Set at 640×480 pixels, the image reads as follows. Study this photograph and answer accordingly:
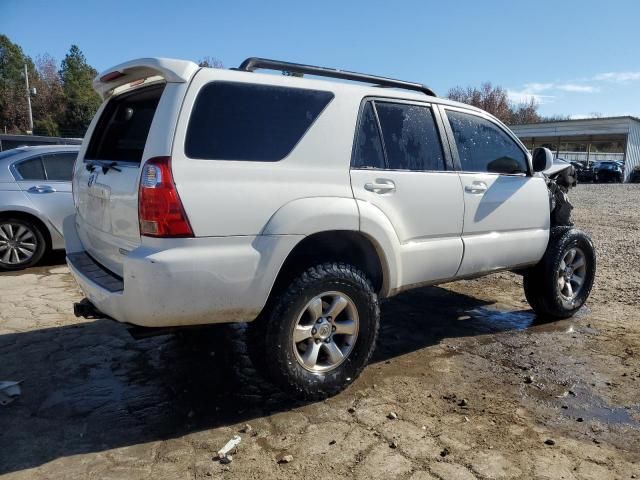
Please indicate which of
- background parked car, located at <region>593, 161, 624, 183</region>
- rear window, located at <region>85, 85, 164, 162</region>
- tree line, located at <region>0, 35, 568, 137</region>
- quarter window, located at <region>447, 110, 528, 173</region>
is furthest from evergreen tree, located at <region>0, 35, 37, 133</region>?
quarter window, located at <region>447, 110, 528, 173</region>

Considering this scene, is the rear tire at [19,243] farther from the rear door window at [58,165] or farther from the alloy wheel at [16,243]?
the rear door window at [58,165]

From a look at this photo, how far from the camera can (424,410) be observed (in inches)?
128

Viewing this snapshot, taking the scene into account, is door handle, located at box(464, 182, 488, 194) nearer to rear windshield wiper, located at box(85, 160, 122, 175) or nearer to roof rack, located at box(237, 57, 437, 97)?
roof rack, located at box(237, 57, 437, 97)

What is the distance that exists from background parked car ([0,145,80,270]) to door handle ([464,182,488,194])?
539cm

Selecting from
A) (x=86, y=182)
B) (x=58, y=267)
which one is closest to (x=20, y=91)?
(x=58, y=267)

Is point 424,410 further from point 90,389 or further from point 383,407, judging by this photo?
point 90,389

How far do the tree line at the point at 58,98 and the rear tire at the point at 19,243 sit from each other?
47322 millimetres

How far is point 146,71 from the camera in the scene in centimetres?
314

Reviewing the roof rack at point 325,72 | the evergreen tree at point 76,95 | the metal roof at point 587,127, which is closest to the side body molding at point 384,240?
the roof rack at point 325,72

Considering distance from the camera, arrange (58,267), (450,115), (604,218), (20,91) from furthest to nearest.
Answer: (20,91) < (604,218) < (58,267) < (450,115)

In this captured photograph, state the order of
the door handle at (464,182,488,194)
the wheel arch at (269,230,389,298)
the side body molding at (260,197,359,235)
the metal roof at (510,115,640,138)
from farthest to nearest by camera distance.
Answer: the metal roof at (510,115,640,138) < the door handle at (464,182,488,194) < the wheel arch at (269,230,389,298) < the side body molding at (260,197,359,235)

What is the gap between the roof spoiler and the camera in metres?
2.88

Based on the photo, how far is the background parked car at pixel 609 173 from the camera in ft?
113

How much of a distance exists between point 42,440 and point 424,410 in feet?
7.26
